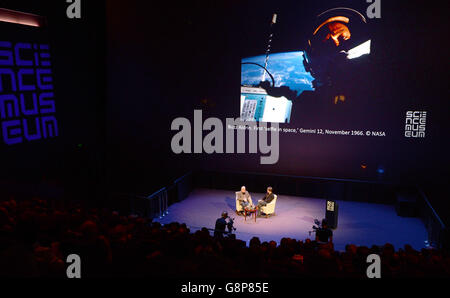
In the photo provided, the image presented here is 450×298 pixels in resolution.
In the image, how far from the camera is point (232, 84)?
1174cm

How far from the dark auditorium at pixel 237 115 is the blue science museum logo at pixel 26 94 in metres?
0.04

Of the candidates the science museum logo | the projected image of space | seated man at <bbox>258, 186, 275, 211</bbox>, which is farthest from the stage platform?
the projected image of space

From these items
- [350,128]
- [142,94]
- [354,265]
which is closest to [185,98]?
[142,94]

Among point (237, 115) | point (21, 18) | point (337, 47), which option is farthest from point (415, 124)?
point (21, 18)

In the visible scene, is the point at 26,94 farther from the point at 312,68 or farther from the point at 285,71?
the point at 312,68

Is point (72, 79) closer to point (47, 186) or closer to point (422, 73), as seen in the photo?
point (47, 186)

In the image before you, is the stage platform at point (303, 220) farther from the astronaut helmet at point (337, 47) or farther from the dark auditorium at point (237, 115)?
the astronaut helmet at point (337, 47)

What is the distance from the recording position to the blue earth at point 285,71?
1098 centimetres

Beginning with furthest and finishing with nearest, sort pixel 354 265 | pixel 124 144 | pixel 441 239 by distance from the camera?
pixel 124 144 → pixel 441 239 → pixel 354 265

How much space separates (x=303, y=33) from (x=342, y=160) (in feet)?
12.2

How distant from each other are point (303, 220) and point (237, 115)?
12.3 ft

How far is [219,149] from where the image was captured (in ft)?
40.2
